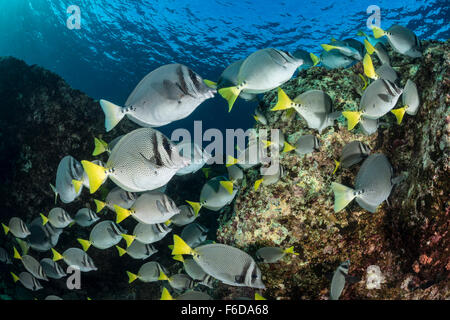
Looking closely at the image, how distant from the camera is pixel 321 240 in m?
2.86

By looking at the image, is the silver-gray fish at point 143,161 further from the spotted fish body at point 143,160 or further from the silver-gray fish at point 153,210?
the silver-gray fish at point 153,210

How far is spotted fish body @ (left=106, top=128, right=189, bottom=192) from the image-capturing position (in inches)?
77.1

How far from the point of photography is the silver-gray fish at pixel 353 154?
109 inches

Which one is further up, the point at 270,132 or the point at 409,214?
the point at 270,132

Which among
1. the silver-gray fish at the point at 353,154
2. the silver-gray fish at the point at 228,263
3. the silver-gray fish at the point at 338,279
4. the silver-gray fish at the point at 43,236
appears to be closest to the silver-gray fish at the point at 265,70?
the silver-gray fish at the point at 353,154

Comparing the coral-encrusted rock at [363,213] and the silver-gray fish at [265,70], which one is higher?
the silver-gray fish at [265,70]

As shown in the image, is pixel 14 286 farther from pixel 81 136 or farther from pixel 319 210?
pixel 319 210

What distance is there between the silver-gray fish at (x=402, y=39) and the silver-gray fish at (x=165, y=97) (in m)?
2.27

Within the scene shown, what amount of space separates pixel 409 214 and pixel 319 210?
837 millimetres

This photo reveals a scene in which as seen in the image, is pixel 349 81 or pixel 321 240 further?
pixel 349 81

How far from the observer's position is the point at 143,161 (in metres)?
1.96

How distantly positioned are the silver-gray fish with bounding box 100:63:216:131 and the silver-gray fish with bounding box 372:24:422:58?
227cm
